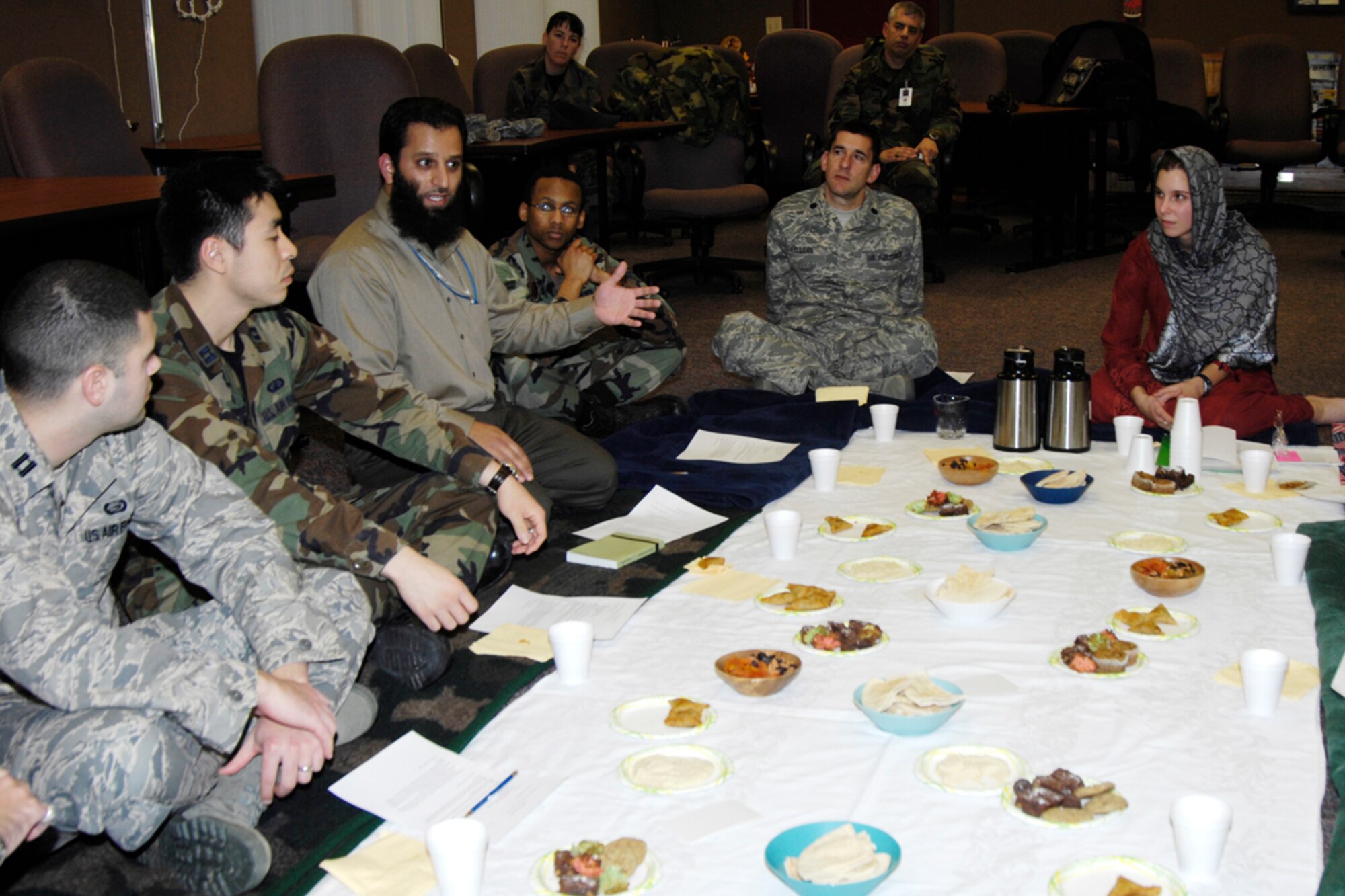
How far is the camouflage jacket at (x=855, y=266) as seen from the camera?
3.86 m

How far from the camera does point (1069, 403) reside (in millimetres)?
2738

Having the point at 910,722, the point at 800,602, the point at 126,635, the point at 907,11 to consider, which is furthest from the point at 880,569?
the point at 907,11

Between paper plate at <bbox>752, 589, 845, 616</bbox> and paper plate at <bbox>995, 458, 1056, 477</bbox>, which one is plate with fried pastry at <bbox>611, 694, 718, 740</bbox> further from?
paper plate at <bbox>995, 458, 1056, 477</bbox>

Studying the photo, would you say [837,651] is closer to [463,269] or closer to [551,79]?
[463,269]

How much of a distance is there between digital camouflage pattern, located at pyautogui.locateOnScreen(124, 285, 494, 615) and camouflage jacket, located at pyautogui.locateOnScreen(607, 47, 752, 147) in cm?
383

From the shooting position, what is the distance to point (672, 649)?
5.97ft

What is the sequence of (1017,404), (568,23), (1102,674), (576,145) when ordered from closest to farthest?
(1102,674) → (1017,404) → (576,145) → (568,23)

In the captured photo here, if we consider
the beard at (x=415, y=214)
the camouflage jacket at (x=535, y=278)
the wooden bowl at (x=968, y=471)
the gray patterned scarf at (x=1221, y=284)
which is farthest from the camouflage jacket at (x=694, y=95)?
the wooden bowl at (x=968, y=471)

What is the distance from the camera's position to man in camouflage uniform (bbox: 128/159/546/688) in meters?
2.02

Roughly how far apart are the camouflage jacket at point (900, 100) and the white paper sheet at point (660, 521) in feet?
12.5

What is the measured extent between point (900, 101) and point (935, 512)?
4236 mm

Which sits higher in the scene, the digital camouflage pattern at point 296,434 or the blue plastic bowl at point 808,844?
the digital camouflage pattern at point 296,434

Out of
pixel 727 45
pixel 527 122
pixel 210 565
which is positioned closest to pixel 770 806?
pixel 210 565

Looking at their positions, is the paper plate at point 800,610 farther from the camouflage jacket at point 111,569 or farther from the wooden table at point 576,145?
the wooden table at point 576,145
